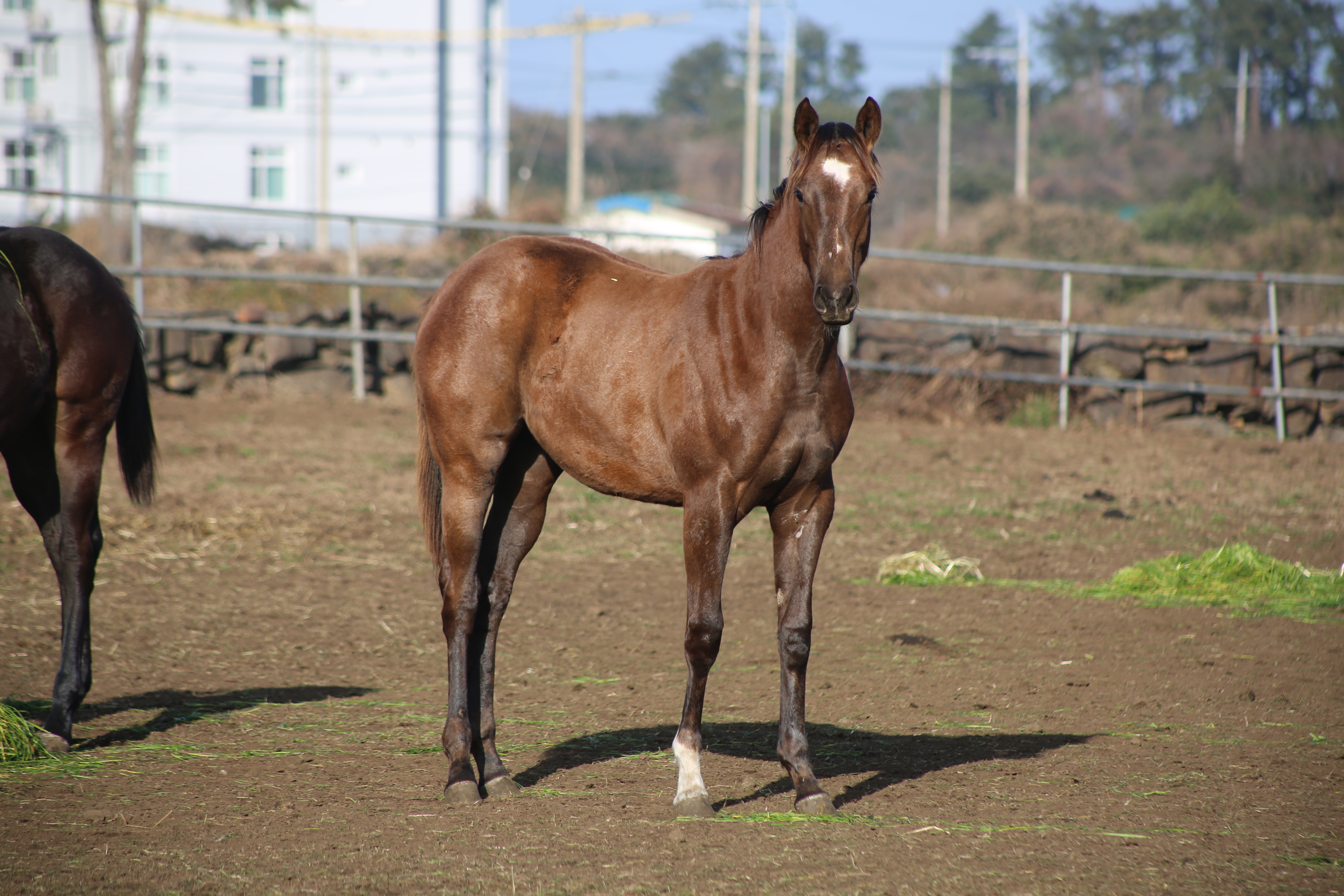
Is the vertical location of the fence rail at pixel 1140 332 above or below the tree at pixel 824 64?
below

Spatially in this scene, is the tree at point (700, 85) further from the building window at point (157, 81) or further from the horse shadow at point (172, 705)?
the horse shadow at point (172, 705)

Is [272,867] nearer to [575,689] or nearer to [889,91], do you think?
[575,689]

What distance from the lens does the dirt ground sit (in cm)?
302

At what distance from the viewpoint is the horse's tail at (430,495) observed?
4.18 meters

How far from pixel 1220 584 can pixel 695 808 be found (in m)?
4.38

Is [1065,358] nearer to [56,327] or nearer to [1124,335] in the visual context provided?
[1124,335]

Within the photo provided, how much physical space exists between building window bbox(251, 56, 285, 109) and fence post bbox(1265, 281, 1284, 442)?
39432 mm

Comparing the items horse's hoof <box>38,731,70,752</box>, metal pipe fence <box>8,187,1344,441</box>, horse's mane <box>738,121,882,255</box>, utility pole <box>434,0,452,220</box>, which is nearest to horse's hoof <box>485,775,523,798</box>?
horse's hoof <box>38,731,70,752</box>

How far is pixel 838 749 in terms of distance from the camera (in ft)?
13.7

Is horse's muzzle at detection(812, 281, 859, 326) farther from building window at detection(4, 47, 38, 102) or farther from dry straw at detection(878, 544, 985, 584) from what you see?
building window at detection(4, 47, 38, 102)

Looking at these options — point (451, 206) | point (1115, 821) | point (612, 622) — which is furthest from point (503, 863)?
point (451, 206)

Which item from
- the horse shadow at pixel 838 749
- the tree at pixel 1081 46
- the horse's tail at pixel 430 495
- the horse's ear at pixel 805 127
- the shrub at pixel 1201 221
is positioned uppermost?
the tree at pixel 1081 46

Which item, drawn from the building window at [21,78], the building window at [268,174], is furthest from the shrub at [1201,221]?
the building window at [21,78]

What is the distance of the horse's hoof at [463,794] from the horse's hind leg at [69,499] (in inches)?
63.4
